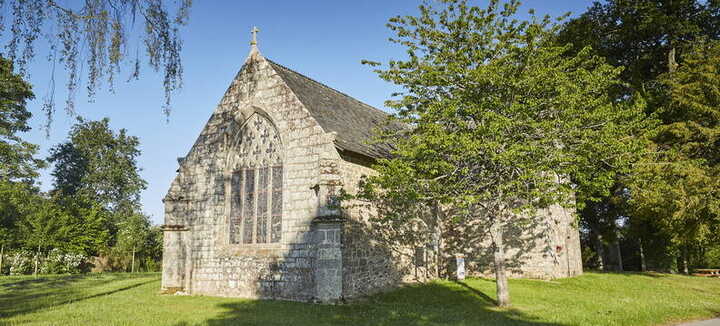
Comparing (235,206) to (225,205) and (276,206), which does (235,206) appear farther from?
(276,206)

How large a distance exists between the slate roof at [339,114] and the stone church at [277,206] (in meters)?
0.07

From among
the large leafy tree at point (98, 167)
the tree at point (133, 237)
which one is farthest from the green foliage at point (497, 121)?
the large leafy tree at point (98, 167)

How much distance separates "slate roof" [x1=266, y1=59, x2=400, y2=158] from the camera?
14.8 metres

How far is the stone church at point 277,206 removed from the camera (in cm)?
1345

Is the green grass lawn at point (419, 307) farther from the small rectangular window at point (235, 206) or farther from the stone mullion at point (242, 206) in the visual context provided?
the small rectangular window at point (235, 206)

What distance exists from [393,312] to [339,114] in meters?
8.20

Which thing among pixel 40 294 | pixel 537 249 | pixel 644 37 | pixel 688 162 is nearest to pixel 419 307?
pixel 537 249

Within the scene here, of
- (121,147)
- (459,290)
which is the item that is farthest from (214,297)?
(121,147)

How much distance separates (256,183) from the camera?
50.7ft

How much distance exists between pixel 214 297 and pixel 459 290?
8105 mm

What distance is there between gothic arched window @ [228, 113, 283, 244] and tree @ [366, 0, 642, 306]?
13.3 ft

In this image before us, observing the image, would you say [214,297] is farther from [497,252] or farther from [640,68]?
[640,68]

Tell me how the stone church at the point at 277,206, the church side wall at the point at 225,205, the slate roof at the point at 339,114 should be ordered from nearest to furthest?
the stone church at the point at 277,206 < the church side wall at the point at 225,205 < the slate roof at the point at 339,114

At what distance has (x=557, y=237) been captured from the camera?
57.8 feet
